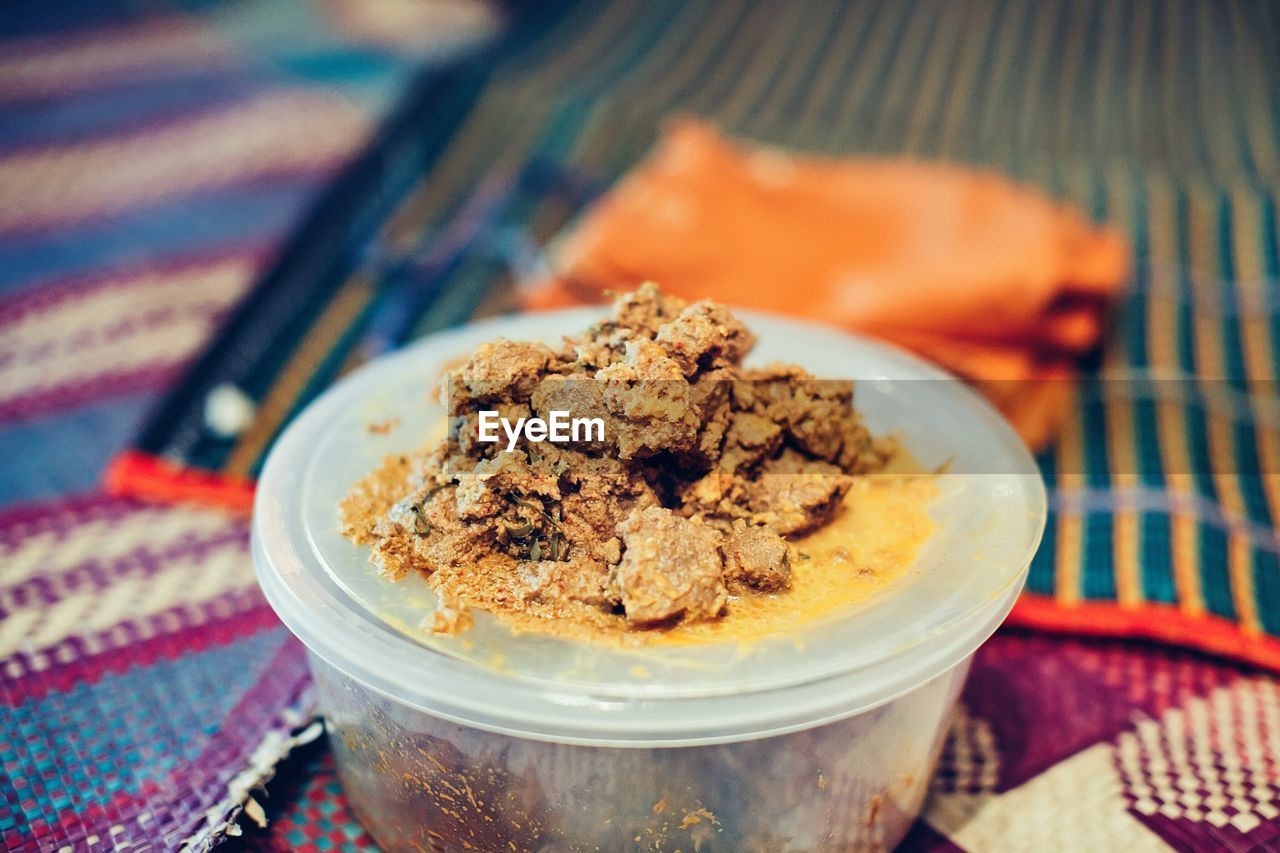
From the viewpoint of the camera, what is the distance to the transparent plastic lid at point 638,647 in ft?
1.97

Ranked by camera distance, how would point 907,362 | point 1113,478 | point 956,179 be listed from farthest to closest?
point 956,179
point 1113,478
point 907,362

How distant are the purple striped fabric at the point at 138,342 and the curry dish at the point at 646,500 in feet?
0.90

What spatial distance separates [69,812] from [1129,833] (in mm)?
800

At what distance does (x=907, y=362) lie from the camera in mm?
944

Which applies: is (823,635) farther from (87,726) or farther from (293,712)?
(87,726)

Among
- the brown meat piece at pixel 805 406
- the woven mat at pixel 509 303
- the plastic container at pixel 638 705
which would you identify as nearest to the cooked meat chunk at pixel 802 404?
the brown meat piece at pixel 805 406

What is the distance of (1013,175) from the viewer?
1.72 m

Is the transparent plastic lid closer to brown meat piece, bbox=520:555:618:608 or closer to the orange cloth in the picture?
brown meat piece, bbox=520:555:618:608

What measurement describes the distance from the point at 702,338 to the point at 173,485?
2.38 ft

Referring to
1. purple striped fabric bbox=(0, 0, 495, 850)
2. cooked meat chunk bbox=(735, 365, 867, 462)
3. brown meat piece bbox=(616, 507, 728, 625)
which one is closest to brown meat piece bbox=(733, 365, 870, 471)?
cooked meat chunk bbox=(735, 365, 867, 462)

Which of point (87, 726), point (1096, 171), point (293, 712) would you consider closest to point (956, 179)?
point (1096, 171)

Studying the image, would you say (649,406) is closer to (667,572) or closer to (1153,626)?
(667,572)

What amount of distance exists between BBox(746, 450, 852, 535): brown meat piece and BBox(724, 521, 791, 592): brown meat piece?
0.11ft

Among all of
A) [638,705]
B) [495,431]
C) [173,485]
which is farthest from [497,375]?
[173,485]
